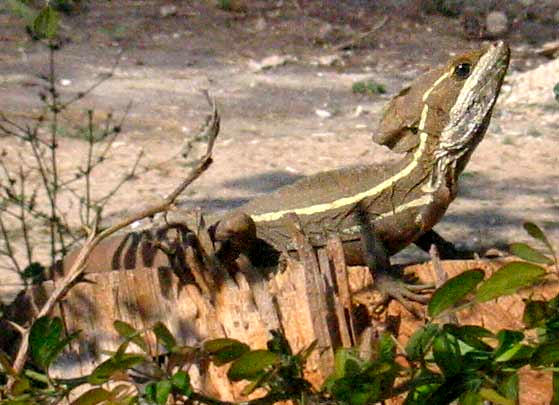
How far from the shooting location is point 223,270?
2.70 meters

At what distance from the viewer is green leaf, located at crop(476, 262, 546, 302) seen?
55.5 inches

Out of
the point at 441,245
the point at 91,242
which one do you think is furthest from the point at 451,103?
the point at 91,242

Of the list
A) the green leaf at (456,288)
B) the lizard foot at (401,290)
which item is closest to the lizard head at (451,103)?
the lizard foot at (401,290)

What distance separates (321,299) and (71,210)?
13.7 ft

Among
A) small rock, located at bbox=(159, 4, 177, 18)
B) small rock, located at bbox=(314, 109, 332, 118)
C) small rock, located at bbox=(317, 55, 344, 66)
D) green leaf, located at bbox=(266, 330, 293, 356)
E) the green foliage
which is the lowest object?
small rock, located at bbox=(317, 55, 344, 66)

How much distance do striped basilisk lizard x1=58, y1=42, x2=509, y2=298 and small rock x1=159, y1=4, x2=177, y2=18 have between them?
941cm

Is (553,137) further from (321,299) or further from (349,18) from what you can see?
(321,299)

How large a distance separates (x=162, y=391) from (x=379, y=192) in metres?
2.80

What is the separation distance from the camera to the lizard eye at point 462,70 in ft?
13.6

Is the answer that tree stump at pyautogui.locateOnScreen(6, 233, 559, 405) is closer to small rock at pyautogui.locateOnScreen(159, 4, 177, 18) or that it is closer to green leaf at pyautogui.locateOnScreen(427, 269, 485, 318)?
green leaf at pyautogui.locateOnScreen(427, 269, 485, 318)

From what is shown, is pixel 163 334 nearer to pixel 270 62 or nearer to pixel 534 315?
pixel 534 315

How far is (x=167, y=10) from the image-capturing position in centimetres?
1354

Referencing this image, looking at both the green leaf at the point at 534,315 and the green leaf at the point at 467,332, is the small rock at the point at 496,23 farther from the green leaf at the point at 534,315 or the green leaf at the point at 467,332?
the green leaf at the point at 467,332

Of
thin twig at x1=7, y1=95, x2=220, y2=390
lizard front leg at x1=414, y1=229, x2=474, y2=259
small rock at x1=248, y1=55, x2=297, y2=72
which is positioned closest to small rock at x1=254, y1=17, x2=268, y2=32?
small rock at x1=248, y1=55, x2=297, y2=72
